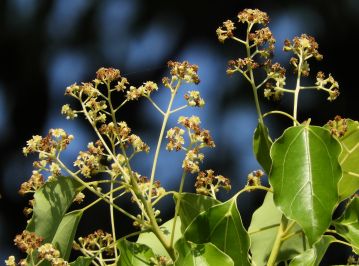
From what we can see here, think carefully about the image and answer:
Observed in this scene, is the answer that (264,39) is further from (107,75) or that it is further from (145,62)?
(145,62)

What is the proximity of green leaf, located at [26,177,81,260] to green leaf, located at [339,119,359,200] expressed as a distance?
324mm

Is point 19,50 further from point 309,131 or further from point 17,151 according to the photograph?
point 309,131

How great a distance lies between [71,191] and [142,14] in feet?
3.57

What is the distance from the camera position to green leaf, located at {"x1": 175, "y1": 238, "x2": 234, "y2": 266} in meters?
0.77

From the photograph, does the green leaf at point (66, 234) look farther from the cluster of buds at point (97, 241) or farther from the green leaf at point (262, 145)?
the green leaf at point (262, 145)

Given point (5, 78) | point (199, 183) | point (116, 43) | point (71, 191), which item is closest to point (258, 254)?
point (199, 183)

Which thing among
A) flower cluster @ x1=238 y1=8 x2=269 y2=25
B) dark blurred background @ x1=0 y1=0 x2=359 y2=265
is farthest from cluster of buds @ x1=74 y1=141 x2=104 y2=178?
dark blurred background @ x1=0 y1=0 x2=359 y2=265

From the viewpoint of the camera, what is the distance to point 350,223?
85cm

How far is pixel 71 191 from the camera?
867mm

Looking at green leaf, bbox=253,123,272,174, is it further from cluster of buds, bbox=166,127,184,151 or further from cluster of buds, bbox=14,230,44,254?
cluster of buds, bbox=14,230,44,254

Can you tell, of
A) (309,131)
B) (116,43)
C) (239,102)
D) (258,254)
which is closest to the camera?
(309,131)

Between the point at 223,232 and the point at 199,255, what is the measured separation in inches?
2.4

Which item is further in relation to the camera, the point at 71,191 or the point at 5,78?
the point at 5,78

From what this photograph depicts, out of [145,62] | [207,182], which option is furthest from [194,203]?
[145,62]
